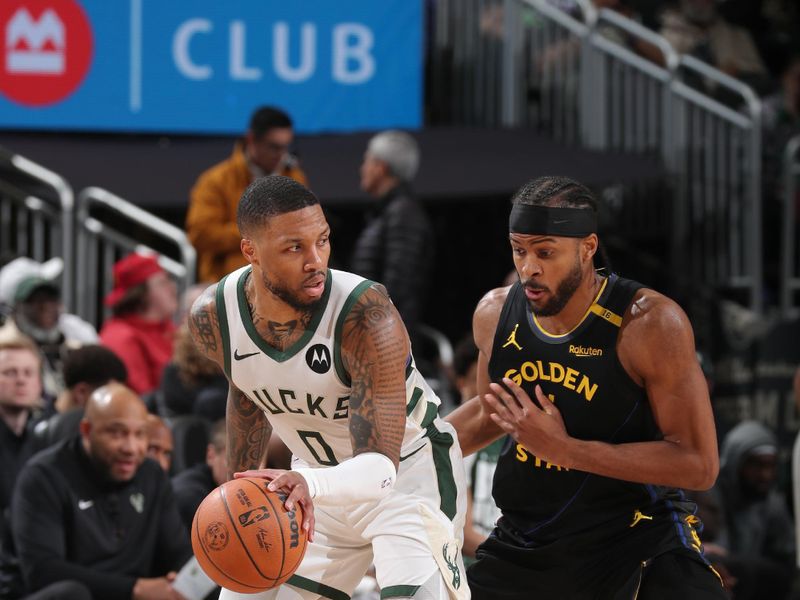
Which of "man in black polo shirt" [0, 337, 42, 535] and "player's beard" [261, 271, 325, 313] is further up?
"player's beard" [261, 271, 325, 313]

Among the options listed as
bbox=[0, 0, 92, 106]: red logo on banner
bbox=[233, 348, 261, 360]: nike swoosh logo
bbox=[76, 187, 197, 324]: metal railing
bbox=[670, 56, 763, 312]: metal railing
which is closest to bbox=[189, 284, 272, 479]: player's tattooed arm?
bbox=[233, 348, 261, 360]: nike swoosh logo

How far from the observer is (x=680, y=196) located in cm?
1052

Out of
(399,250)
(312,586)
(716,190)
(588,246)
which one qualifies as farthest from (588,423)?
(716,190)

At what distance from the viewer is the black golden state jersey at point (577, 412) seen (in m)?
4.60

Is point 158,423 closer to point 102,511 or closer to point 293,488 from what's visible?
point 102,511

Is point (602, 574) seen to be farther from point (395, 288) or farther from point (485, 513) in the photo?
point (395, 288)

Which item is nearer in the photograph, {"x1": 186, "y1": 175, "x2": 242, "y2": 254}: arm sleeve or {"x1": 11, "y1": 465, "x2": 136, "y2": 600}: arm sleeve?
{"x1": 11, "y1": 465, "x2": 136, "y2": 600}: arm sleeve

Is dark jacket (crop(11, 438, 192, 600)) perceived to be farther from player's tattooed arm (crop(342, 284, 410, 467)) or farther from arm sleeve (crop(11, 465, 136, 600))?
player's tattooed arm (crop(342, 284, 410, 467))

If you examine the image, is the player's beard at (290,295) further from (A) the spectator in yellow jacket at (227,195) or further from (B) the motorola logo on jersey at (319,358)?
(A) the spectator in yellow jacket at (227,195)

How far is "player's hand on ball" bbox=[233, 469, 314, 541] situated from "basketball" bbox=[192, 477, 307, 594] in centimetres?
2

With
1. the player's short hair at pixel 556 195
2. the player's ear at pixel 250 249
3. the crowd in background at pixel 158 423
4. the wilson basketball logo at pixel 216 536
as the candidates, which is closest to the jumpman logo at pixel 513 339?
the player's short hair at pixel 556 195

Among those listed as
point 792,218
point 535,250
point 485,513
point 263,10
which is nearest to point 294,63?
point 263,10

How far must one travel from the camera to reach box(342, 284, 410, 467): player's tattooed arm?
4199 mm

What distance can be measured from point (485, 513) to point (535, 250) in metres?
2.48
